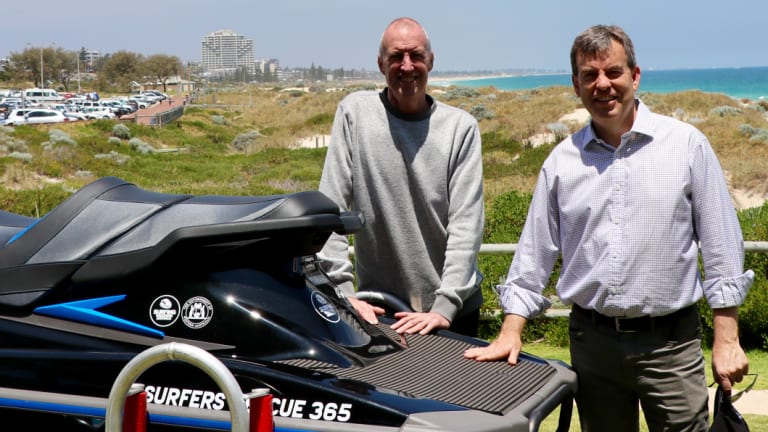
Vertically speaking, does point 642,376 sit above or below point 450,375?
below

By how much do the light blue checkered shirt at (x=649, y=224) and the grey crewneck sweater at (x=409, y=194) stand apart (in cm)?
45

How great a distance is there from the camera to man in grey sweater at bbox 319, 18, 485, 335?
3646mm

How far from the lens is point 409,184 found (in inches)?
148

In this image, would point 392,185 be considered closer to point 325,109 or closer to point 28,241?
point 28,241

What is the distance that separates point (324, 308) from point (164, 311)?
0.47 meters

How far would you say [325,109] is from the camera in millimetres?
73938

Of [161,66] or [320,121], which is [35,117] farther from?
[161,66]

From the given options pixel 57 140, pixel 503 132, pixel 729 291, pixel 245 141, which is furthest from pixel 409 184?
pixel 245 141

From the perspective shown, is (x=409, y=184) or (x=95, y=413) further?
(x=409, y=184)

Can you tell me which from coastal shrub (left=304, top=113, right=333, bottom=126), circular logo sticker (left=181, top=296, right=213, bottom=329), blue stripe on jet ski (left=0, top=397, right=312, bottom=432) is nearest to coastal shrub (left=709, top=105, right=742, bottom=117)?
coastal shrub (left=304, top=113, right=333, bottom=126)

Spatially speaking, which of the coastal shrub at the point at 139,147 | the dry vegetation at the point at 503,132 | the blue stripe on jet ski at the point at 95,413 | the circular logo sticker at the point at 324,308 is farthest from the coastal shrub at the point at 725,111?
the blue stripe on jet ski at the point at 95,413

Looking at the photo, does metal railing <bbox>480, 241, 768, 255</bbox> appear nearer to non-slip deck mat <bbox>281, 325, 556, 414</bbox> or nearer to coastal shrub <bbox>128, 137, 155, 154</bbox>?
non-slip deck mat <bbox>281, 325, 556, 414</bbox>

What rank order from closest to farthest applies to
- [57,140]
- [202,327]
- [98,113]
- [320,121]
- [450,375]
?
1. [202,327]
2. [450,375]
3. [57,140]
4. [320,121]
5. [98,113]

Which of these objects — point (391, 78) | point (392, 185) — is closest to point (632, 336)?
point (392, 185)
